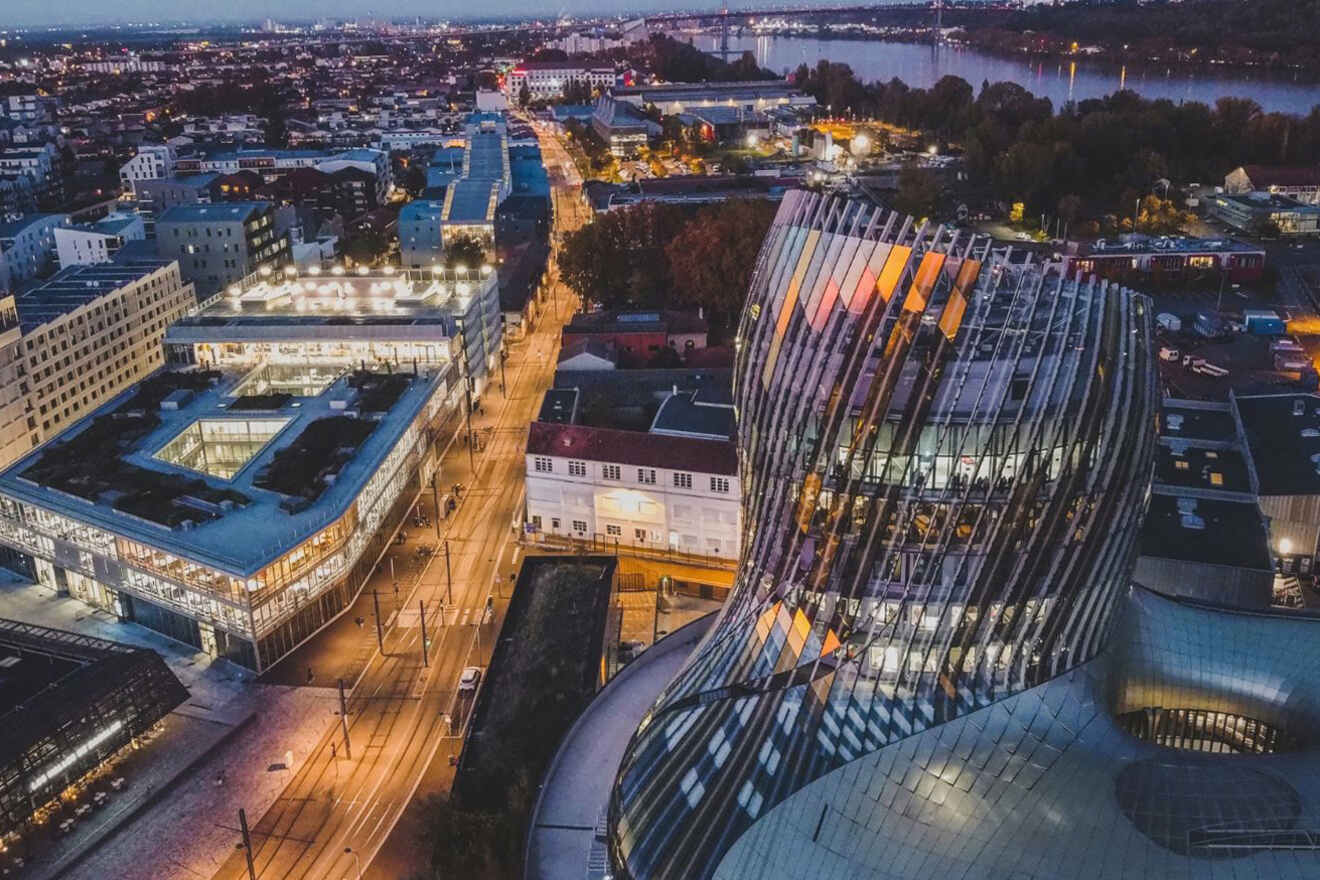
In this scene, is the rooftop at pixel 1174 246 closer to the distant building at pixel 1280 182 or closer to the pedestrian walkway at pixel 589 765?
the distant building at pixel 1280 182

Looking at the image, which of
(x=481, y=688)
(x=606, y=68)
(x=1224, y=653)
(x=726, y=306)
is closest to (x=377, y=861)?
(x=481, y=688)

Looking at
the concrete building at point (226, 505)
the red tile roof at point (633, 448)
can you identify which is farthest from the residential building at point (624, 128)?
the red tile roof at point (633, 448)

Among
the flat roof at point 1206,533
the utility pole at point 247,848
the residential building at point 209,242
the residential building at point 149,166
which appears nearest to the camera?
the utility pole at point 247,848

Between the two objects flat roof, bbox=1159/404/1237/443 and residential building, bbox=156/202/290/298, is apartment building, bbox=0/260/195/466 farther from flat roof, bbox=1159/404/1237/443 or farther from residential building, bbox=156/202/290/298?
flat roof, bbox=1159/404/1237/443

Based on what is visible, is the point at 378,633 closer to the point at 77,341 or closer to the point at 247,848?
the point at 247,848

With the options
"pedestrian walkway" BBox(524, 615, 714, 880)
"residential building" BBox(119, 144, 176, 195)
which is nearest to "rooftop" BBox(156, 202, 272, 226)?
"residential building" BBox(119, 144, 176, 195)

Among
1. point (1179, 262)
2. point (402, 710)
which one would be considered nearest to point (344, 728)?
point (402, 710)
